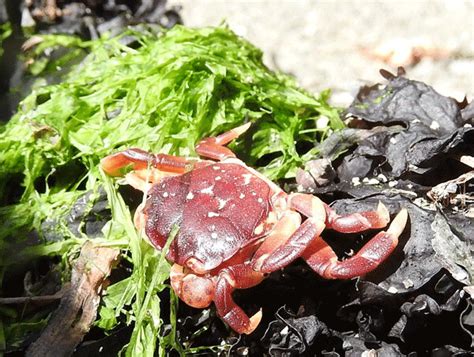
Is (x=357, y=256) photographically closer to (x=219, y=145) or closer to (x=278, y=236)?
(x=278, y=236)

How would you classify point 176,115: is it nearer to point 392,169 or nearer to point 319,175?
point 319,175

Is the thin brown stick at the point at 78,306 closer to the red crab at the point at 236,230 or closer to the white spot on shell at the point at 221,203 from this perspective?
the red crab at the point at 236,230

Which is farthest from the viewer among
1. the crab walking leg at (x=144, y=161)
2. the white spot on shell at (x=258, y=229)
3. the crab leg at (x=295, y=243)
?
the crab walking leg at (x=144, y=161)

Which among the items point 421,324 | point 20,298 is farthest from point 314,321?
Result: point 20,298

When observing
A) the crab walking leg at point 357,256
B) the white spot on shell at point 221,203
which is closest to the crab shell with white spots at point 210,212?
the white spot on shell at point 221,203

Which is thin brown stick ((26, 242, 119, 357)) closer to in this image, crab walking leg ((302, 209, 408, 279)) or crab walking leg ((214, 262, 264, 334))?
crab walking leg ((214, 262, 264, 334))

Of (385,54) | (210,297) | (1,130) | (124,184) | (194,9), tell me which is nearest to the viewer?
(210,297)
